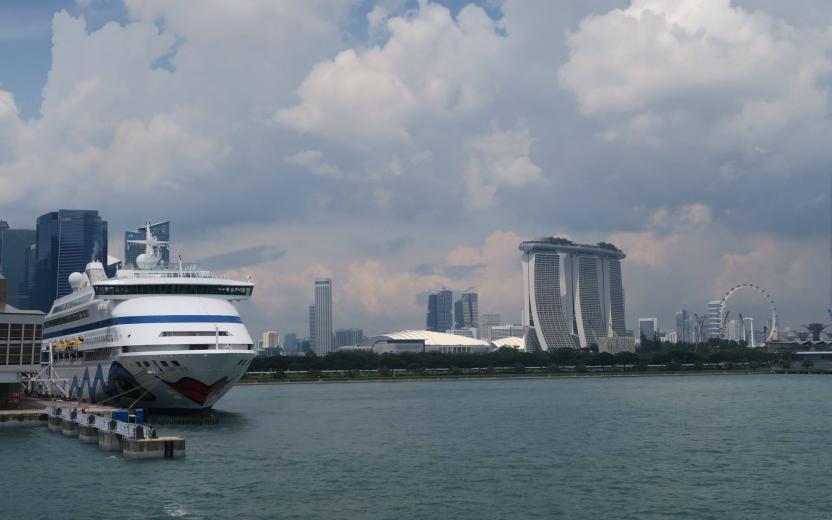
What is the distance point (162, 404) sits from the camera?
307 feet

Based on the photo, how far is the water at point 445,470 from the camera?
1975 inches

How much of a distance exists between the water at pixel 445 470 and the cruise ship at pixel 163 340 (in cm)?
513

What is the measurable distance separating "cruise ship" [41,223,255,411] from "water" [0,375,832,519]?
5.13 metres

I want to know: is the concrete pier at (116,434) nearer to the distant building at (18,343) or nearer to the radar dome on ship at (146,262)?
the distant building at (18,343)

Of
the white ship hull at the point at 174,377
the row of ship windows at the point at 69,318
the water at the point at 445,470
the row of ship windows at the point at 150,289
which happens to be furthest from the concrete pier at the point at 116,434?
the row of ship windows at the point at 69,318

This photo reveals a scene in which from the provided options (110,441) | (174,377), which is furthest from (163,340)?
(110,441)

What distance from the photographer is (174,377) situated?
89875mm

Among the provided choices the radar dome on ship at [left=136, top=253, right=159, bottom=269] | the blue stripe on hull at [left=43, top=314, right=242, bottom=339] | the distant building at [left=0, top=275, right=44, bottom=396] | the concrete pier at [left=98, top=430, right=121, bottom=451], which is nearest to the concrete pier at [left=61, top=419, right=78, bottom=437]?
the concrete pier at [left=98, top=430, right=121, bottom=451]

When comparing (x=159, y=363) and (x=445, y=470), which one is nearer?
(x=445, y=470)

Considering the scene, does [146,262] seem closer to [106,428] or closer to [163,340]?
[163,340]

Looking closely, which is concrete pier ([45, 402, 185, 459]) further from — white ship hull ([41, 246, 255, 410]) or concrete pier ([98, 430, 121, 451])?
white ship hull ([41, 246, 255, 410])

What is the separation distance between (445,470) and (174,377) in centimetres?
3820

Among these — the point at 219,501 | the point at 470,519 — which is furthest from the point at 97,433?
the point at 470,519

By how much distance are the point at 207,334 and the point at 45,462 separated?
Result: 2664 centimetres
